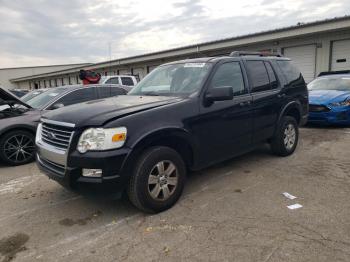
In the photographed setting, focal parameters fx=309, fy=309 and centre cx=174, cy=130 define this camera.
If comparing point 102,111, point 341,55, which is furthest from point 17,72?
point 102,111

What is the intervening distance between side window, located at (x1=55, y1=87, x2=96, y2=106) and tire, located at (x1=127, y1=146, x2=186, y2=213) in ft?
14.5

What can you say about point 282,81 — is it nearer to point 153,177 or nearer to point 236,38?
point 153,177

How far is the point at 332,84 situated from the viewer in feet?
31.7

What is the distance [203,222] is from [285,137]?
3046 millimetres

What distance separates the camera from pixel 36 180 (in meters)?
5.21

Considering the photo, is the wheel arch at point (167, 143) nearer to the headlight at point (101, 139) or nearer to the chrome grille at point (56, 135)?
the headlight at point (101, 139)

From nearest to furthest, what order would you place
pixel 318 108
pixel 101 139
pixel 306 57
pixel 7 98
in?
pixel 101 139
pixel 7 98
pixel 318 108
pixel 306 57

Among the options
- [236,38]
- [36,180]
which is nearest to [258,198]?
[36,180]

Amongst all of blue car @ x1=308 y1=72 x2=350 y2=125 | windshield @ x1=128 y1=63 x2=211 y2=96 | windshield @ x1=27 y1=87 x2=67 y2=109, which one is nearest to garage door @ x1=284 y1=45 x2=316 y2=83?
blue car @ x1=308 y1=72 x2=350 y2=125

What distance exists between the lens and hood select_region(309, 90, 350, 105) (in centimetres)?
846

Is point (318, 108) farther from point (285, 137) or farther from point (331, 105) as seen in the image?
point (285, 137)

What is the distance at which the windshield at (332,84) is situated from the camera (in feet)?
30.4

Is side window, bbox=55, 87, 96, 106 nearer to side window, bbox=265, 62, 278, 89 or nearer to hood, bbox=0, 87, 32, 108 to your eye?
hood, bbox=0, 87, 32, 108

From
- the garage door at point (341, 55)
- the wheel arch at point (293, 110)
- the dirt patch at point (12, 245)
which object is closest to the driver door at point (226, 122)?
the wheel arch at point (293, 110)
